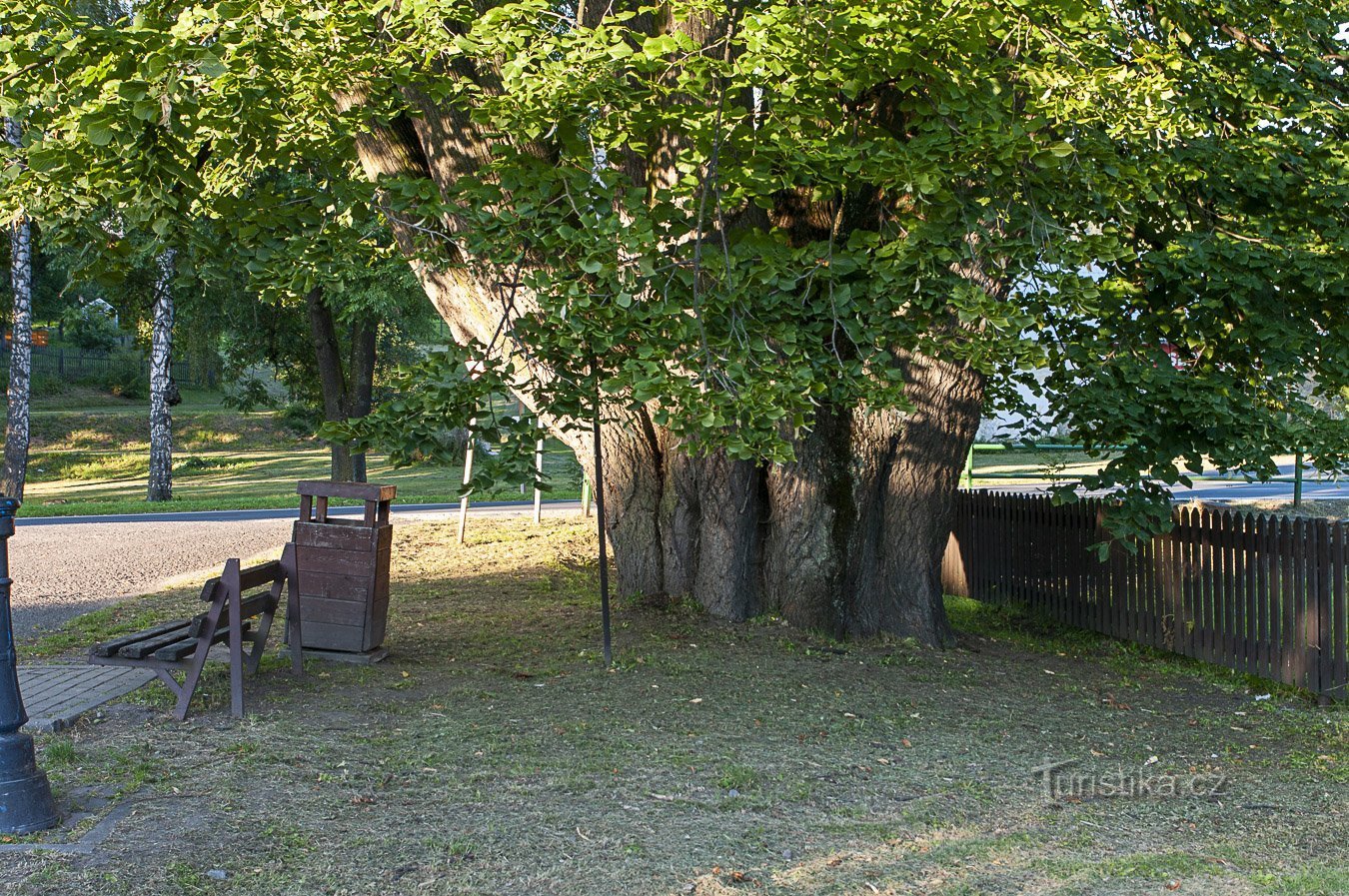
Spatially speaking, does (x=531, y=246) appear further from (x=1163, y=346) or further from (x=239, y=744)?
(x=1163, y=346)

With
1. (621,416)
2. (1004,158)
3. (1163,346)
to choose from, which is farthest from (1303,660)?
(621,416)

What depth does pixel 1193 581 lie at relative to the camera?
30.8ft

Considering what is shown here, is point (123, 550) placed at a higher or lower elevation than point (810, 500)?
lower

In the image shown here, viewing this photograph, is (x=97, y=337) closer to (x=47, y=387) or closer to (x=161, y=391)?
(x=47, y=387)

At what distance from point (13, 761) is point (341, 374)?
69.8 ft

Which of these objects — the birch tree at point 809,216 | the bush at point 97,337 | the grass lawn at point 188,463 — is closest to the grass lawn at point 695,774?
the birch tree at point 809,216

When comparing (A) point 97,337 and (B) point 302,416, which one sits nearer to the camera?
(B) point 302,416

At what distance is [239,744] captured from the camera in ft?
19.1

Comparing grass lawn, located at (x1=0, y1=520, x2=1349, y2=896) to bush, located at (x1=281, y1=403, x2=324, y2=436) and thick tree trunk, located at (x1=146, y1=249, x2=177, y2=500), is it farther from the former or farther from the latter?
bush, located at (x1=281, y1=403, x2=324, y2=436)

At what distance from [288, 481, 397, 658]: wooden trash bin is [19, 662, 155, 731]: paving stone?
110cm

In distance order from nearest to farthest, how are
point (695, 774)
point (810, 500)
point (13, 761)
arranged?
point (13, 761) < point (695, 774) < point (810, 500)

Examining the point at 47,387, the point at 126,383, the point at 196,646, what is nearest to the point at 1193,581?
the point at 196,646

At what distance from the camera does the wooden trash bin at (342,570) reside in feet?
24.8

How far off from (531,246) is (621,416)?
9.05 feet
